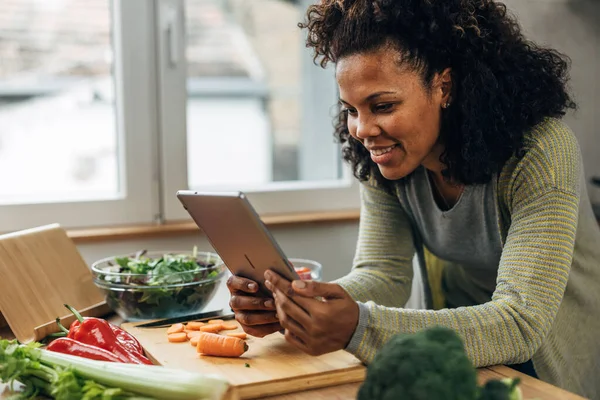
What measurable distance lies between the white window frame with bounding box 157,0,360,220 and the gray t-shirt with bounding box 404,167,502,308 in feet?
1.79

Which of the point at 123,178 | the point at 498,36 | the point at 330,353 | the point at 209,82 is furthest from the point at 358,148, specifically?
the point at 209,82

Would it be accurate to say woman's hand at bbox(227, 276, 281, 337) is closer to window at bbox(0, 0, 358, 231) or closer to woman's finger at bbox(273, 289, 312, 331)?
woman's finger at bbox(273, 289, 312, 331)

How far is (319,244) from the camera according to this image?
7.86 ft

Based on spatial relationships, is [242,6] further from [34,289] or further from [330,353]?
[330,353]

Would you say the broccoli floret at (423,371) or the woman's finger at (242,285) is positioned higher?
the broccoli floret at (423,371)

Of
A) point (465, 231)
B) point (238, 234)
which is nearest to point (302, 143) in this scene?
point (465, 231)

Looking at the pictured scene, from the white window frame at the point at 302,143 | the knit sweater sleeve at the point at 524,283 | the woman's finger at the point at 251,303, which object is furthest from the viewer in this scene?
the white window frame at the point at 302,143

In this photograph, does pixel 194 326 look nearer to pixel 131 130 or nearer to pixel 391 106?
pixel 391 106

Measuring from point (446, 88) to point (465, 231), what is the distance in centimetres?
32

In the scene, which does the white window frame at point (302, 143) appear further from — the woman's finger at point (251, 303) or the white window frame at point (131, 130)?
the woman's finger at point (251, 303)

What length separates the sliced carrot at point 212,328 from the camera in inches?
53.7

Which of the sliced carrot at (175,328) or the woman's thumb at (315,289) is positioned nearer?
the woman's thumb at (315,289)

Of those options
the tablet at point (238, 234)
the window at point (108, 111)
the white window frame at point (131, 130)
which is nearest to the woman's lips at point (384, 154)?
the tablet at point (238, 234)

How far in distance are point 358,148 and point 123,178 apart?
0.89m
